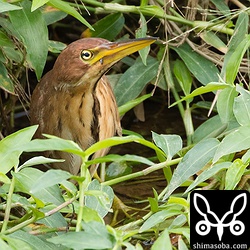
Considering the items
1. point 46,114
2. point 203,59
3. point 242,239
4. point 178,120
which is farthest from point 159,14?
point 242,239

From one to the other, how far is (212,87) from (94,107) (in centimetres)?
109

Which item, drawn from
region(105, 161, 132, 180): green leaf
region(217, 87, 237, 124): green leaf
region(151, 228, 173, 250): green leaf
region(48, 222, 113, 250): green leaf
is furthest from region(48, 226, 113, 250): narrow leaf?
region(105, 161, 132, 180): green leaf

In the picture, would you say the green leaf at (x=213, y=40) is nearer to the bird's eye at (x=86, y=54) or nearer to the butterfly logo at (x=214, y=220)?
the bird's eye at (x=86, y=54)

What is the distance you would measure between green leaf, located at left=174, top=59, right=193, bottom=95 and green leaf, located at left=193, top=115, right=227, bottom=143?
21cm

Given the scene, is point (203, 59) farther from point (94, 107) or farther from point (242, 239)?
point (242, 239)

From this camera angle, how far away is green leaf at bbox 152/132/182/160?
284cm

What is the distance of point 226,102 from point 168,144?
37 centimetres

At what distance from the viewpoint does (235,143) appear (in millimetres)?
2711

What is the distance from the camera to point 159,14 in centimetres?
404

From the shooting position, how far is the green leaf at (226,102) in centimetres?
305

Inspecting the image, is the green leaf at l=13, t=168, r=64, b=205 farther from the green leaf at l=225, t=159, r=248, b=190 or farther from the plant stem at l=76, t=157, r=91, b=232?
the green leaf at l=225, t=159, r=248, b=190

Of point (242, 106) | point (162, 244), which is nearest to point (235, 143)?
point (242, 106)

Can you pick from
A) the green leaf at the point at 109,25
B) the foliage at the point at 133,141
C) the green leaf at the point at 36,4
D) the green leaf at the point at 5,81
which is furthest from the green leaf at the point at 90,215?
the green leaf at the point at 109,25

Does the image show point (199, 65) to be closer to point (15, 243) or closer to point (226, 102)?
point (226, 102)
